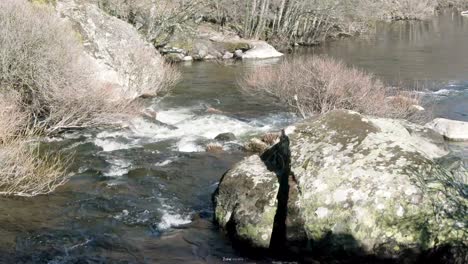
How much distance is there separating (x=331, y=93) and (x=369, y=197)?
9.41m

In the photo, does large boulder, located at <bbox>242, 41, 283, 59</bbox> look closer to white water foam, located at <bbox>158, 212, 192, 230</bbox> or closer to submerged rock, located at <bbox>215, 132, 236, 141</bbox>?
submerged rock, located at <bbox>215, 132, 236, 141</bbox>

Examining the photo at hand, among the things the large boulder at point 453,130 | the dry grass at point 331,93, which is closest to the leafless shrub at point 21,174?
the dry grass at point 331,93

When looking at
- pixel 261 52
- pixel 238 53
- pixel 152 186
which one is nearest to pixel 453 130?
pixel 152 186

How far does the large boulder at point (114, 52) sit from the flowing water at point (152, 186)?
4.83 feet

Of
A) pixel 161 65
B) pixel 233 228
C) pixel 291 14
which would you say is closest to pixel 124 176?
pixel 233 228

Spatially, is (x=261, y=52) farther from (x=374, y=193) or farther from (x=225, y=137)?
(x=374, y=193)

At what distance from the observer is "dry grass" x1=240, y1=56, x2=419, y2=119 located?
17.0 meters

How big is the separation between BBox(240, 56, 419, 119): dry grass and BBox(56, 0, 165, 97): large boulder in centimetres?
560

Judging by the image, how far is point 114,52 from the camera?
2175 centimetres

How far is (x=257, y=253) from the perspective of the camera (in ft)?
28.9

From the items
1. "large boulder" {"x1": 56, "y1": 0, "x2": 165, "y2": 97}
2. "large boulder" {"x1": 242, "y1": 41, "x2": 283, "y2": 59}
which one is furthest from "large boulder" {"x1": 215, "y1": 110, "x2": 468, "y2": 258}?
"large boulder" {"x1": 242, "y1": 41, "x2": 283, "y2": 59}

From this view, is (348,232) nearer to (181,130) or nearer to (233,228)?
(233,228)

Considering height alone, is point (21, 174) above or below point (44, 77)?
below

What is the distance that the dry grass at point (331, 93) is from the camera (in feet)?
55.9
